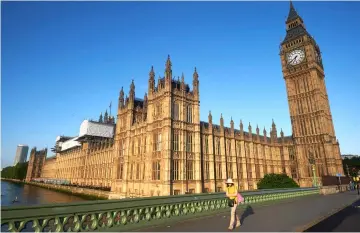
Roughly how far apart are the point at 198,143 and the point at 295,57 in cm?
5111

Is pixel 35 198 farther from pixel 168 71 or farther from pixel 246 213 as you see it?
pixel 246 213

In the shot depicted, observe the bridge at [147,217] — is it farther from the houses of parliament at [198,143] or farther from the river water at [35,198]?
the river water at [35,198]

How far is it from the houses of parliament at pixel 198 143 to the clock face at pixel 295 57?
0.33m

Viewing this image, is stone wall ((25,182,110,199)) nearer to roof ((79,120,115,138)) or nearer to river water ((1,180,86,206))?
river water ((1,180,86,206))

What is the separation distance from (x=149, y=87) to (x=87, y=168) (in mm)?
50216

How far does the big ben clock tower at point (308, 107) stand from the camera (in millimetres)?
57656

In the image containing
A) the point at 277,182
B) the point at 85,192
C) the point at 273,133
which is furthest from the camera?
the point at 273,133

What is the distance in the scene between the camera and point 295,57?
6888cm

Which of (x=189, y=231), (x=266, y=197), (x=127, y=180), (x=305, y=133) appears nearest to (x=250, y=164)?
(x=305, y=133)

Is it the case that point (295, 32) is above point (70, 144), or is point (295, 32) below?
above

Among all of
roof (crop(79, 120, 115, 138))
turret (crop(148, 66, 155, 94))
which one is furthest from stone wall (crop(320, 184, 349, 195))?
roof (crop(79, 120, 115, 138))

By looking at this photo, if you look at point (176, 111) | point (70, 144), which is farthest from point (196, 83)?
point (70, 144)

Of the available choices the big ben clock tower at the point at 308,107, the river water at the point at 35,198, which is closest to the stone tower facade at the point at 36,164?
the river water at the point at 35,198

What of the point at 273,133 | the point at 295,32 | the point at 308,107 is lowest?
the point at 273,133
